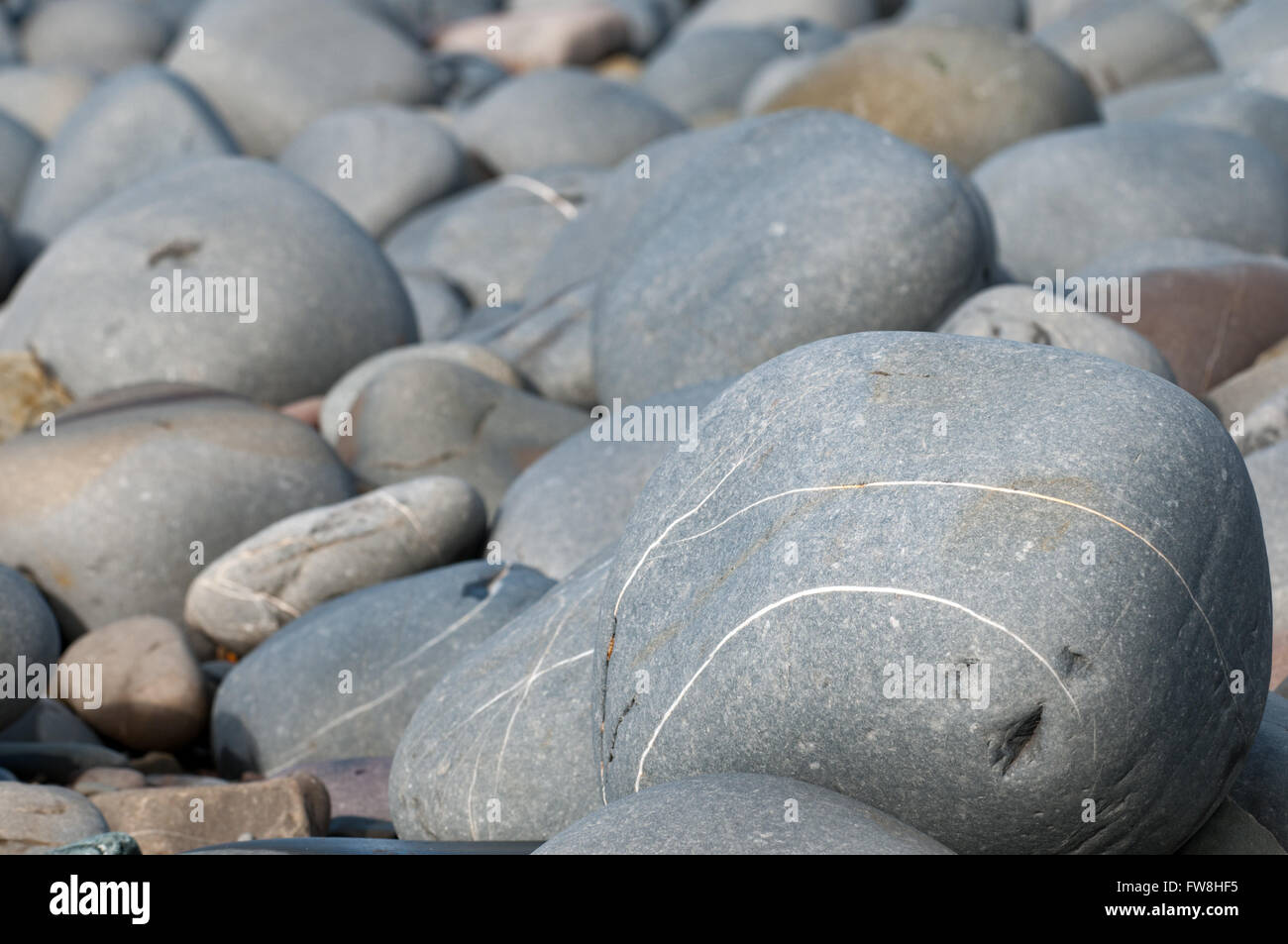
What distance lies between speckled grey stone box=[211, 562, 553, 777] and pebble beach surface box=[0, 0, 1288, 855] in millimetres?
15

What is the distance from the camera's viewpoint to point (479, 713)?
4.09 meters

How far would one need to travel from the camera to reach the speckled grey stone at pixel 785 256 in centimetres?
612

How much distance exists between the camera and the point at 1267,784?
335cm

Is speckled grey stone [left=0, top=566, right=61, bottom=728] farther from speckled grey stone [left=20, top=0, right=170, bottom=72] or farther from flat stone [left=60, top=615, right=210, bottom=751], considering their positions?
speckled grey stone [left=20, top=0, right=170, bottom=72]

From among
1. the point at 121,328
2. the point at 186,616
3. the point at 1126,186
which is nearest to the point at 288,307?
the point at 121,328

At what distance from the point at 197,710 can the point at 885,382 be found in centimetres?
336

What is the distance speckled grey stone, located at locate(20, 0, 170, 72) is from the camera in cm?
1753

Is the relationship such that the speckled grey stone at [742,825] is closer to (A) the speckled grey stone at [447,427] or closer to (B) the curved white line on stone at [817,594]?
(B) the curved white line on stone at [817,594]

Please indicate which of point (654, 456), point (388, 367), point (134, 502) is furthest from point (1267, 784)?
point (388, 367)

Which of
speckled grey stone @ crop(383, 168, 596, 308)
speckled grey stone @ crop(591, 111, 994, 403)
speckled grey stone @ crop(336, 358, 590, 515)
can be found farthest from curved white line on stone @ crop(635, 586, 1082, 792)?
speckled grey stone @ crop(383, 168, 596, 308)

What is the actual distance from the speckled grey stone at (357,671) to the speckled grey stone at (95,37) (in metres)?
14.3

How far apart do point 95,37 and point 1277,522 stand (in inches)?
656

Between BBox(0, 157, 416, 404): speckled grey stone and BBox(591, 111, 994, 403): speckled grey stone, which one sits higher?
BBox(591, 111, 994, 403): speckled grey stone

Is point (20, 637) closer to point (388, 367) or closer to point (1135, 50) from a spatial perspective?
point (388, 367)
